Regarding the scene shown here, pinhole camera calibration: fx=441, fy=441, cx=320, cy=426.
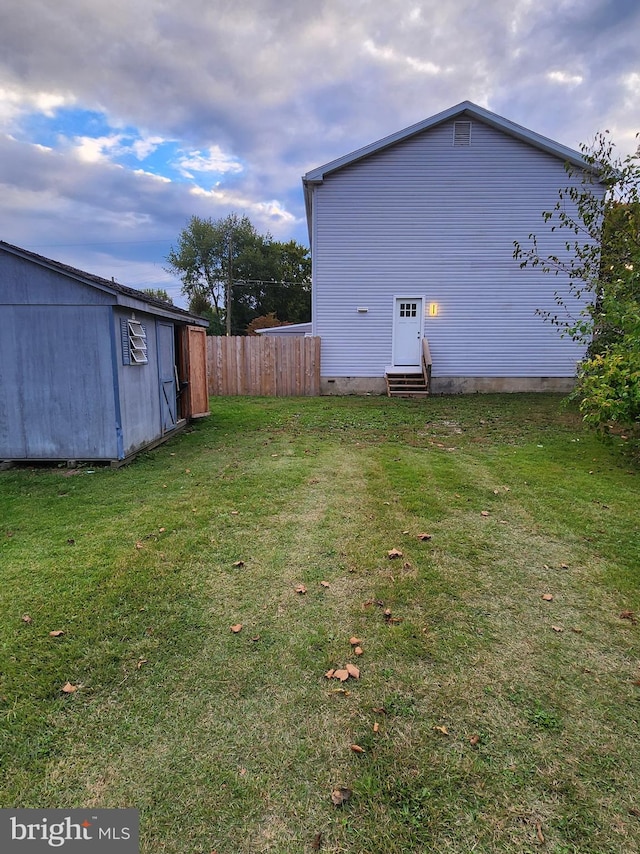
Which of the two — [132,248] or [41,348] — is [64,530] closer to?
[41,348]

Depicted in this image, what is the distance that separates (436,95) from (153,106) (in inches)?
344

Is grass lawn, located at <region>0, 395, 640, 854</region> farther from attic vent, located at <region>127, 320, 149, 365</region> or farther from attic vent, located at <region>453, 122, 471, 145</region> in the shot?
attic vent, located at <region>453, 122, 471, 145</region>

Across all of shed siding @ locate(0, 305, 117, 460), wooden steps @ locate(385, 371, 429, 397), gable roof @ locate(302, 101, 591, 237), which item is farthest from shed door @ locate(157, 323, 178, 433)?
gable roof @ locate(302, 101, 591, 237)

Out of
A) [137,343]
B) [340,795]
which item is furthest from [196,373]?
[340,795]

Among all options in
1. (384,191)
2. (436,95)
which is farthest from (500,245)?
(436,95)

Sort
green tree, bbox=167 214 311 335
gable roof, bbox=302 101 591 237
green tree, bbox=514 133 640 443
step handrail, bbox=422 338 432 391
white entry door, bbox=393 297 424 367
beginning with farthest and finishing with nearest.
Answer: green tree, bbox=167 214 311 335 < white entry door, bbox=393 297 424 367 < step handrail, bbox=422 338 432 391 < gable roof, bbox=302 101 591 237 < green tree, bbox=514 133 640 443

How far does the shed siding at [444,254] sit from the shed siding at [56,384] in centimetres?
846

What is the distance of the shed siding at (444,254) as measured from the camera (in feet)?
42.3

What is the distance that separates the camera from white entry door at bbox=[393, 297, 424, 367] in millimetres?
13477

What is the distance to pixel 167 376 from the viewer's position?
8219 millimetres

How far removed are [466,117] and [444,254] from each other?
378cm

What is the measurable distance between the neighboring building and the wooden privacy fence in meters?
7.17

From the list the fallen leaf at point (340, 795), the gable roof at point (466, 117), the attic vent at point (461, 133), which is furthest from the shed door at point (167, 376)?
the attic vent at point (461, 133)

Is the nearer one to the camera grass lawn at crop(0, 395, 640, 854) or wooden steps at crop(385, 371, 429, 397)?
grass lawn at crop(0, 395, 640, 854)
